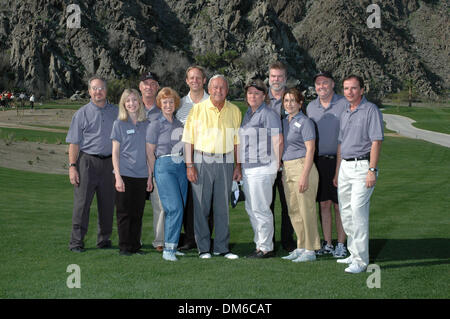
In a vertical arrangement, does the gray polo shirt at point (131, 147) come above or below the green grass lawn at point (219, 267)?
above

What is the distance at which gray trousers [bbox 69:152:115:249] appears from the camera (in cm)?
855

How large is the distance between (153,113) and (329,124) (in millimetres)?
2484

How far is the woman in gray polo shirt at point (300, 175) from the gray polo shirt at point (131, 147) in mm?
1958

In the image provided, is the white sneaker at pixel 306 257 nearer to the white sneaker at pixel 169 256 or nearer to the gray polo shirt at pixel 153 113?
the white sneaker at pixel 169 256

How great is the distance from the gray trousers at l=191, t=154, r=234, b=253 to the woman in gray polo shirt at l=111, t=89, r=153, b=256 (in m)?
0.74

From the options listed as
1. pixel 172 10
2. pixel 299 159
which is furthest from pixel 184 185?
pixel 172 10

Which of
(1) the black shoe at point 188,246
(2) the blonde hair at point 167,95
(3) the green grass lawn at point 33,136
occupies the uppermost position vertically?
A: (2) the blonde hair at point 167,95

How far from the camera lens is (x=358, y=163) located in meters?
7.27

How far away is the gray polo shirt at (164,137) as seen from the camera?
8070 millimetres

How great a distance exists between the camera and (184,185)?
821 centimetres

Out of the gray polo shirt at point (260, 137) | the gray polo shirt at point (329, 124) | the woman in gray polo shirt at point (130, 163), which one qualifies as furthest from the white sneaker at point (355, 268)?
the woman in gray polo shirt at point (130, 163)

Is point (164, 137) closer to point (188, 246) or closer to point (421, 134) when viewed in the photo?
point (188, 246)

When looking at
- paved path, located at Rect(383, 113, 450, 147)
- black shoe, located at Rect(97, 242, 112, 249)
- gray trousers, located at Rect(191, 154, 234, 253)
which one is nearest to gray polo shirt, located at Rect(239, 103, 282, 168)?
gray trousers, located at Rect(191, 154, 234, 253)

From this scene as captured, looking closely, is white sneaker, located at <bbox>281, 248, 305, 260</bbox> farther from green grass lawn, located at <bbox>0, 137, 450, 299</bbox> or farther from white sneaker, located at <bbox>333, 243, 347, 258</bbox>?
white sneaker, located at <bbox>333, 243, 347, 258</bbox>
